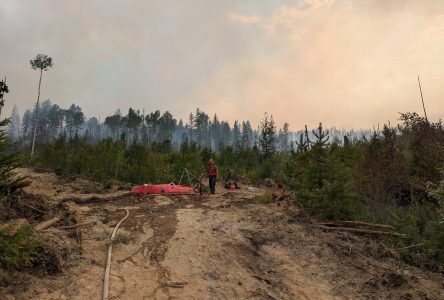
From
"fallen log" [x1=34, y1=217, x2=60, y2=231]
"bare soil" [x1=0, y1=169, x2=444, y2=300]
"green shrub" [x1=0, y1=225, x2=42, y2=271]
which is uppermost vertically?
"fallen log" [x1=34, y1=217, x2=60, y2=231]

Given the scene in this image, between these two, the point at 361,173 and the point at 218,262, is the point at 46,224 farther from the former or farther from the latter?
the point at 361,173

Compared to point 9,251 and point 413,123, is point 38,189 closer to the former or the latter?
point 9,251

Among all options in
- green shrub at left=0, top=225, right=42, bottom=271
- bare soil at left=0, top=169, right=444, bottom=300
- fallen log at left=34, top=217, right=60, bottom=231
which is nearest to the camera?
green shrub at left=0, top=225, right=42, bottom=271

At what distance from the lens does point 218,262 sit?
25.3ft

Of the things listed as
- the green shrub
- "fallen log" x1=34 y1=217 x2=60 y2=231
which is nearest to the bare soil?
"fallen log" x1=34 y1=217 x2=60 y2=231

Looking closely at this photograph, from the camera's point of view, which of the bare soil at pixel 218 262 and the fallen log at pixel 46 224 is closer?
the bare soil at pixel 218 262

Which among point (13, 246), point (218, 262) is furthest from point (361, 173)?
point (13, 246)

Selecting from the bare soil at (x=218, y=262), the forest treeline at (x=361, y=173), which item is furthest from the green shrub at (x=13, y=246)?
the forest treeline at (x=361, y=173)

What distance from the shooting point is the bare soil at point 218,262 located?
20.5 feet

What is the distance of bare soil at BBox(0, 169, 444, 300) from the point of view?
6.23m

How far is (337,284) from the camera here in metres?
7.12

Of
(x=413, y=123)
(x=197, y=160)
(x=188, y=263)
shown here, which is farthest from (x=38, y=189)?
(x=413, y=123)

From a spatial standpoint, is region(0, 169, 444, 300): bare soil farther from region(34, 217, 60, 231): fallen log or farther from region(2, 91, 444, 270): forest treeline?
region(2, 91, 444, 270): forest treeline

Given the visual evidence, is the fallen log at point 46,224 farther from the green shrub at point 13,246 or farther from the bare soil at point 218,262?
the green shrub at point 13,246
